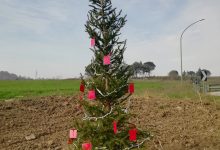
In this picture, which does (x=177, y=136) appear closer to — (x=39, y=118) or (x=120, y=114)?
(x=120, y=114)

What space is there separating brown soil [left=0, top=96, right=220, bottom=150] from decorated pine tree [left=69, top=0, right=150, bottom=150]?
2958 mm

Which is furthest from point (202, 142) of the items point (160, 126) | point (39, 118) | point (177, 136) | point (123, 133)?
point (39, 118)

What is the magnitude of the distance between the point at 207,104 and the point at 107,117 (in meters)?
12.4

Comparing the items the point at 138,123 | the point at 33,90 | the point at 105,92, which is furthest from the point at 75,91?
the point at 105,92

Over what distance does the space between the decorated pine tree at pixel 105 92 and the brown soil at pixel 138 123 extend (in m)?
2.96

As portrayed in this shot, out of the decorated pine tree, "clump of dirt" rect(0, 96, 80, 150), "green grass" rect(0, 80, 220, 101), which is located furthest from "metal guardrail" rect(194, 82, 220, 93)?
the decorated pine tree

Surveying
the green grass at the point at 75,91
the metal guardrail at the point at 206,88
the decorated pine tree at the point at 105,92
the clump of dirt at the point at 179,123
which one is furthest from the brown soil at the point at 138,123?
the metal guardrail at the point at 206,88

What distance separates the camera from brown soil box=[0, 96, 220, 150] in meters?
10.3

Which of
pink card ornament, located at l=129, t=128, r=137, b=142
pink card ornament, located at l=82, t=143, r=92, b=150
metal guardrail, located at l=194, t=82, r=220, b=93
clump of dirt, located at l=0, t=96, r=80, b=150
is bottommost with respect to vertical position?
clump of dirt, located at l=0, t=96, r=80, b=150

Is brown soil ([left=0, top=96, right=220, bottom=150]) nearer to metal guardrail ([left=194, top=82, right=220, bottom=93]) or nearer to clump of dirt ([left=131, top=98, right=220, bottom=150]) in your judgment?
clump of dirt ([left=131, top=98, right=220, bottom=150])

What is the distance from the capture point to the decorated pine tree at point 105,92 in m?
6.18

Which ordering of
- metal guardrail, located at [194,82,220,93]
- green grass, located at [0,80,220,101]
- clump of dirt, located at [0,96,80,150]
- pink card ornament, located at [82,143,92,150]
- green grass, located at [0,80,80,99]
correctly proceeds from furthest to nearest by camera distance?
metal guardrail, located at [194,82,220,93] → green grass, located at [0,80,80,99] → green grass, located at [0,80,220,101] → clump of dirt, located at [0,96,80,150] → pink card ornament, located at [82,143,92,150]

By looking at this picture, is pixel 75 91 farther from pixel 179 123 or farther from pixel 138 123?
pixel 179 123

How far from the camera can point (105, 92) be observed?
627 cm
